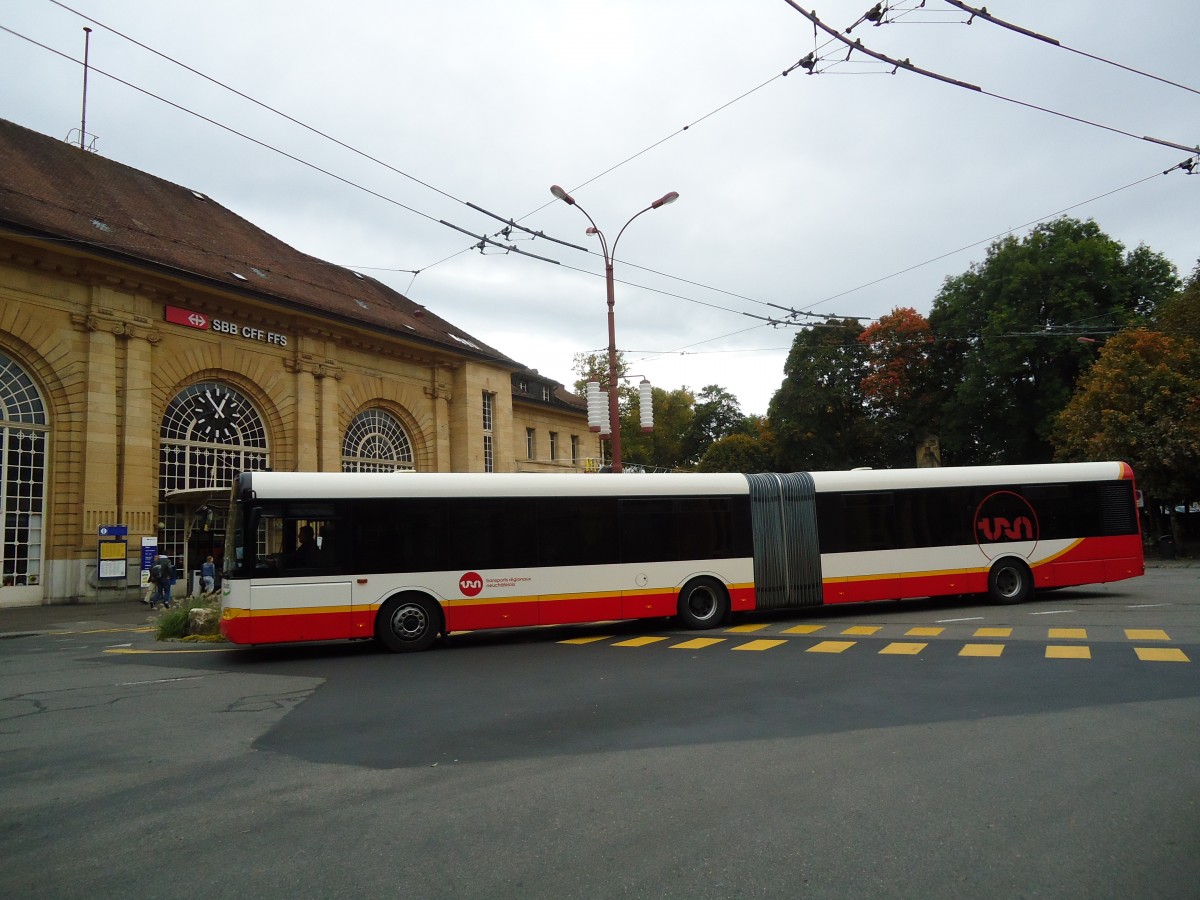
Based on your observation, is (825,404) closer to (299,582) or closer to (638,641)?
(638,641)

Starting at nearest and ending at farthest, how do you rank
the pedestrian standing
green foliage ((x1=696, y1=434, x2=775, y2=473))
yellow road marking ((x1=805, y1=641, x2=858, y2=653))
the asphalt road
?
the asphalt road → yellow road marking ((x1=805, y1=641, x2=858, y2=653)) → the pedestrian standing → green foliage ((x1=696, y1=434, x2=775, y2=473))

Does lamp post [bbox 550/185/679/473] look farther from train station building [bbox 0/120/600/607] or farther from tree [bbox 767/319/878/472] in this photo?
tree [bbox 767/319/878/472]

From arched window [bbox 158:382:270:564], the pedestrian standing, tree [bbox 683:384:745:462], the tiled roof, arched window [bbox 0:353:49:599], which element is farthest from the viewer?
tree [bbox 683:384:745:462]

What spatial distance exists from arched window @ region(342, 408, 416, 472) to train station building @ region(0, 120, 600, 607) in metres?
0.08

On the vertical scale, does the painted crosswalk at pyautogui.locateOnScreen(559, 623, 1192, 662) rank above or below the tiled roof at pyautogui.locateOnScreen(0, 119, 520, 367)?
below

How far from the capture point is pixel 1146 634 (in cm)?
1176

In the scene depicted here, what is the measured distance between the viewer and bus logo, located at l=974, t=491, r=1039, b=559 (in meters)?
16.9

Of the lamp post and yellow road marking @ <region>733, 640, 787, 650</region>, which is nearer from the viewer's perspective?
yellow road marking @ <region>733, 640, 787, 650</region>

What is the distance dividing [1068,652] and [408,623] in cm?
930

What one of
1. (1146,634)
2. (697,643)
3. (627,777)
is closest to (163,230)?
(697,643)

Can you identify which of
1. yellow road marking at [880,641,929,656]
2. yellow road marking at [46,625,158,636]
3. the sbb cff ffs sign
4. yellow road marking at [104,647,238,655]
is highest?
the sbb cff ffs sign

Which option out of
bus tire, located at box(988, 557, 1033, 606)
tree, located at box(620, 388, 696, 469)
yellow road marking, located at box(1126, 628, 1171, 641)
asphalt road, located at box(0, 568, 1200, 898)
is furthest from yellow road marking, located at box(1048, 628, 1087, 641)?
tree, located at box(620, 388, 696, 469)

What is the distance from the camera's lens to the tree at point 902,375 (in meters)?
47.5

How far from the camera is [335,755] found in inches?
262
